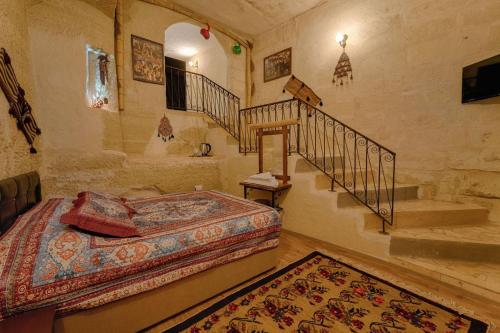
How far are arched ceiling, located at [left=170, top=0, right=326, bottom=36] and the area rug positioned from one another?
15.7 feet

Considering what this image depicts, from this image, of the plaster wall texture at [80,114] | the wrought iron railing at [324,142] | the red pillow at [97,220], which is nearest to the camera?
the red pillow at [97,220]

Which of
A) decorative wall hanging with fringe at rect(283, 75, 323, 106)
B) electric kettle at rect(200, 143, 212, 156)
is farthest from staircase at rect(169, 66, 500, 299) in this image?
electric kettle at rect(200, 143, 212, 156)

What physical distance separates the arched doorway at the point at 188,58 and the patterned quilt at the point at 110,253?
14.9 feet

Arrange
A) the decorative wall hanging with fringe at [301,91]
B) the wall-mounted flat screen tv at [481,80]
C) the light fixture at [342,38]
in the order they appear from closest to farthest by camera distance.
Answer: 1. the wall-mounted flat screen tv at [481,80]
2. the light fixture at [342,38]
3. the decorative wall hanging with fringe at [301,91]

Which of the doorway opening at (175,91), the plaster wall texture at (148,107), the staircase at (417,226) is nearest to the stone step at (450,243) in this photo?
the staircase at (417,226)

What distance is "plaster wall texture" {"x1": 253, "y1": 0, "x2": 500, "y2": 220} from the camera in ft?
8.93

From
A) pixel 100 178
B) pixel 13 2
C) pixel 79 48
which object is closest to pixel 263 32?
pixel 79 48

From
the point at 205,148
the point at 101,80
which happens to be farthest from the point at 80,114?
the point at 205,148

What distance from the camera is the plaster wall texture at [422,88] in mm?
2723

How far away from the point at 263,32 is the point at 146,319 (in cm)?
591

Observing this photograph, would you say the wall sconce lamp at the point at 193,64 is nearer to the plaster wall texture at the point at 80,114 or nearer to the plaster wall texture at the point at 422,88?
the plaster wall texture at the point at 80,114

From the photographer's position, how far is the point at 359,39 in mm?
3748

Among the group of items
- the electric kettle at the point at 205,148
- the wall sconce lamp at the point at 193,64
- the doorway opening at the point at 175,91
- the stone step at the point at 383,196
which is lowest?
the stone step at the point at 383,196

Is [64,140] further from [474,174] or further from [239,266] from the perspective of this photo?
[474,174]
